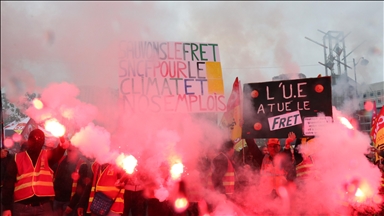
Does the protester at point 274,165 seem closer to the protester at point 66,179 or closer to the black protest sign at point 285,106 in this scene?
the black protest sign at point 285,106

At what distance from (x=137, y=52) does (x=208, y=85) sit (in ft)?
3.79

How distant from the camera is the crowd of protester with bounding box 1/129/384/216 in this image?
14.2ft

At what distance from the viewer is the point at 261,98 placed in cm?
537

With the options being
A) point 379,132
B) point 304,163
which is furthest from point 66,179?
point 379,132

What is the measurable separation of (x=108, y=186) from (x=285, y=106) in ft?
8.68

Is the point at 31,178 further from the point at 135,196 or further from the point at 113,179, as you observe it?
the point at 135,196

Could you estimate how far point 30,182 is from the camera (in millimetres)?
4309

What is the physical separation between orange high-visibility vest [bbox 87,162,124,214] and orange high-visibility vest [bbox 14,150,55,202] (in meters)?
0.52

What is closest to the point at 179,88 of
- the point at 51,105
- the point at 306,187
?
the point at 51,105

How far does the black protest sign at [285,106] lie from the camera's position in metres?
5.14

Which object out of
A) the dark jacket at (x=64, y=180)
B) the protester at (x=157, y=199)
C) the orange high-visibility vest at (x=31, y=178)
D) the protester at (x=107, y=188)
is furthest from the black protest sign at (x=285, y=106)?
the orange high-visibility vest at (x=31, y=178)

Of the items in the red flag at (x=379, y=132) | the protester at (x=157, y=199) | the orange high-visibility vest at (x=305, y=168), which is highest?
the red flag at (x=379, y=132)

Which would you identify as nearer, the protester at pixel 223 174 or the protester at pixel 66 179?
the protester at pixel 66 179

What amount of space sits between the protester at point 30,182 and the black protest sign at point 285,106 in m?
2.67
